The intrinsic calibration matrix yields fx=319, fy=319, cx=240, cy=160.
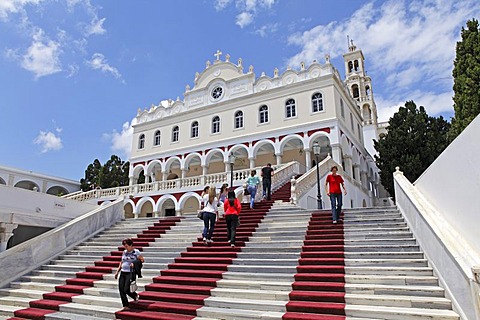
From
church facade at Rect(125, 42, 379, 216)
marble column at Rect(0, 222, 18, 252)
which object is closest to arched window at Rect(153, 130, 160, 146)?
church facade at Rect(125, 42, 379, 216)

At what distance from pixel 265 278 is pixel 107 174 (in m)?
30.9

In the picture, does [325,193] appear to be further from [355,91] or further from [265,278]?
[355,91]

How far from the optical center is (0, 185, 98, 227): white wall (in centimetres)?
970

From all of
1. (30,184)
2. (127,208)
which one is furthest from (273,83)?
(30,184)

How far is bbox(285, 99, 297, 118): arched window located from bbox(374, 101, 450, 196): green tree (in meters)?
7.17

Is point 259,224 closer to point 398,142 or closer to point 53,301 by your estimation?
point 53,301

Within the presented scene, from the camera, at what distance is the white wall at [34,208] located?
382 inches

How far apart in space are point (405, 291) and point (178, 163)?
984 inches

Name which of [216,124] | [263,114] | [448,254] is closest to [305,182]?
[448,254]

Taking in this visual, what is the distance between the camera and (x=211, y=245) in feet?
27.9

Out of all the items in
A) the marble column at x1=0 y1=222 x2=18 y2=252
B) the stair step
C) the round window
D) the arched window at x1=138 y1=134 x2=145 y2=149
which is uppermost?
the round window

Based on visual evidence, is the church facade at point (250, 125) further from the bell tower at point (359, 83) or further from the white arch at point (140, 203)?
the bell tower at point (359, 83)

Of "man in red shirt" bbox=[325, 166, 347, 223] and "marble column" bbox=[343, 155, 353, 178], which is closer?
"man in red shirt" bbox=[325, 166, 347, 223]

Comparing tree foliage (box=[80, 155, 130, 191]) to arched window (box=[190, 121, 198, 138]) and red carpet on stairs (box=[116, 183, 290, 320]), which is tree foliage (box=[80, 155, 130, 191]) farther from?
red carpet on stairs (box=[116, 183, 290, 320])
